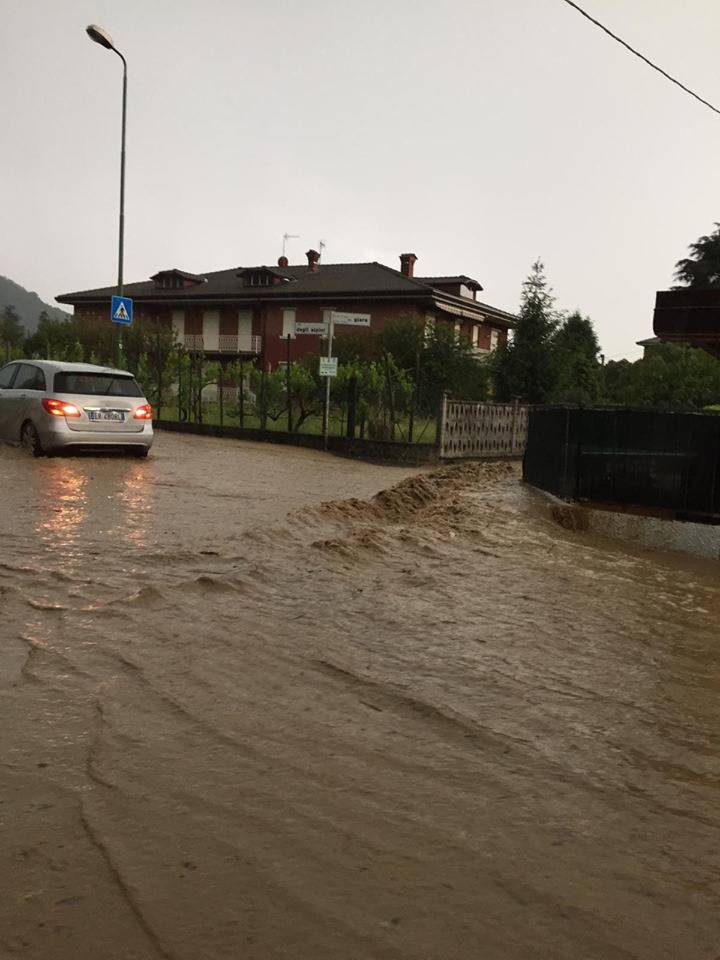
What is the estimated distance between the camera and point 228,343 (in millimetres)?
46531

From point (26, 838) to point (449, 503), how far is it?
759 centimetres

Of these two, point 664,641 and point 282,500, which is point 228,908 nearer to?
point 664,641

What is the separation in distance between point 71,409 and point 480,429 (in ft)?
30.9

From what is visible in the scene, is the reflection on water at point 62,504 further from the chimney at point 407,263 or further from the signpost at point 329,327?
the chimney at point 407,263

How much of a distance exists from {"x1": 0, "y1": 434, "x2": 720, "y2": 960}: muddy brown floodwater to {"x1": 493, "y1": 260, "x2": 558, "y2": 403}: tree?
18.7 metres

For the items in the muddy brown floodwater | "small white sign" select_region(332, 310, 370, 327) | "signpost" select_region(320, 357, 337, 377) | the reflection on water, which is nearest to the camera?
the muddy brown floodwater

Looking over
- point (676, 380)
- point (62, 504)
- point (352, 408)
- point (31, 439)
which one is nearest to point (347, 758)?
point (62, 504)

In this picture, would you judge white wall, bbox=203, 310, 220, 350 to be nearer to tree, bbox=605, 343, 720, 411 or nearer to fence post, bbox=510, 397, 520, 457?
tree, bbox=605, 343, 720, 411

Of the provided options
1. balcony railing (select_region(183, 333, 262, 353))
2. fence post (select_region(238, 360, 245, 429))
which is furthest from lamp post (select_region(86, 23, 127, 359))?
balcony railing (select_region(183, 333, 262, 353))

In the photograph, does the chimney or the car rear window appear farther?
the chimney

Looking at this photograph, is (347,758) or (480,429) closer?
(347,758)

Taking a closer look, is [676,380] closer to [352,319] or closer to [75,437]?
[352,319]

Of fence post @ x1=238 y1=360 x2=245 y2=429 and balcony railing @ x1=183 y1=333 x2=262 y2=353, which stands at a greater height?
balcony railing @ x1=183 y1=333 x2=262 y2=353

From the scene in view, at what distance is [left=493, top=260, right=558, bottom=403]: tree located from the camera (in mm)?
24484
